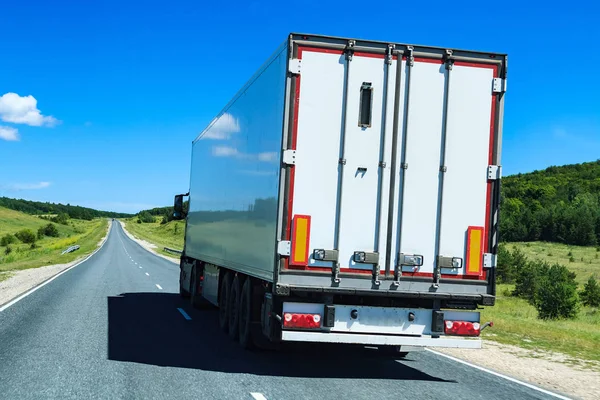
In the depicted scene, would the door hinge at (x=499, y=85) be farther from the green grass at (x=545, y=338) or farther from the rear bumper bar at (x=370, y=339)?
the green grass at (x=545, y=338)

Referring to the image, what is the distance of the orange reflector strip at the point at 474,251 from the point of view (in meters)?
7.83

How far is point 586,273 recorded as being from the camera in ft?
210

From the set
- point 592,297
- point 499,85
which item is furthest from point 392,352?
point 592,297

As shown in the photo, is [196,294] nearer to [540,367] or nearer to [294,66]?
[540,367]

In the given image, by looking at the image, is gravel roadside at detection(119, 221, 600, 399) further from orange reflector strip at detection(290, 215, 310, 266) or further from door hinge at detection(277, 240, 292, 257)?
door hinge at detection(277, 240, 292, 257)

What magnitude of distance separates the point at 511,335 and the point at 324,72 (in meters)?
8.05

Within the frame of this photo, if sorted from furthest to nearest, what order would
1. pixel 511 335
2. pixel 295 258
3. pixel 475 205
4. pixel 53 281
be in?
1. pixel 53 281
2. pixel 511 335
3. pixel 475 205
4. pixel 295 258

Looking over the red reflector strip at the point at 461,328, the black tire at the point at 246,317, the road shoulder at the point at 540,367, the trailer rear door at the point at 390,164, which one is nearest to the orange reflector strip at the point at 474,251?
the trailer rear door at the point at 390,164

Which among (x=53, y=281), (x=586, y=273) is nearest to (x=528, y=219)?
(x=586, y=273)

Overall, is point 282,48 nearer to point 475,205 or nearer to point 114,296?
point 475,205

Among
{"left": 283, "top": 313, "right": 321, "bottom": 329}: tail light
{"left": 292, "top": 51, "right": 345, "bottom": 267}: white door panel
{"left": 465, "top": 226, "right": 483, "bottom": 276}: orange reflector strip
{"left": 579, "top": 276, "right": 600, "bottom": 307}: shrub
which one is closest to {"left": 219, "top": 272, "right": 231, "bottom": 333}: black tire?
{"left": 283, "top": 313, "right": 321, "bottom": 329}: tail light

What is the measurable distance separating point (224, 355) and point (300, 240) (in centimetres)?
251

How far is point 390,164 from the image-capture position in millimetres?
7699

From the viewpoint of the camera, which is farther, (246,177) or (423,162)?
(246,177)
